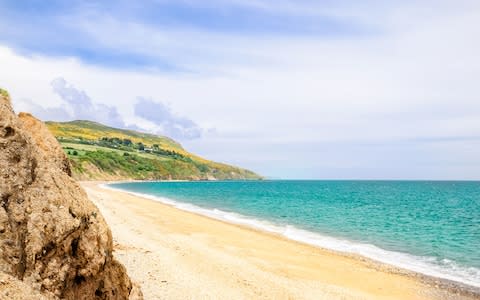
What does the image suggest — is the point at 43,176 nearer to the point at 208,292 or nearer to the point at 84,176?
the point at 208,292

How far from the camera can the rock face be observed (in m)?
6.02

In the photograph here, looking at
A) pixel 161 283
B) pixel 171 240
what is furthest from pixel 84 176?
pixel 161 283

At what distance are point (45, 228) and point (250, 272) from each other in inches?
492

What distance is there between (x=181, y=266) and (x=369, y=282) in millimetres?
8915

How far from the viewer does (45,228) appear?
632 cm

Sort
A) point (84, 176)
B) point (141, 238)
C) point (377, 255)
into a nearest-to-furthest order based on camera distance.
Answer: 1. point (141, 238)
2. point (377, 255)
3. point (84, 176)

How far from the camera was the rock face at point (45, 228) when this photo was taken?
6.02m

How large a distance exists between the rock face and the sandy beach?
18.7ft

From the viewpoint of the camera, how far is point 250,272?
17656 mm

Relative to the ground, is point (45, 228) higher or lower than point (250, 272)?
higher

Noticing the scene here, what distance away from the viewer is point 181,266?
55.5 feet

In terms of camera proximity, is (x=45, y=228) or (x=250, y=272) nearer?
(x=45, y=228)

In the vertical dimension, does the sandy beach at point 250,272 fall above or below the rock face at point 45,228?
below

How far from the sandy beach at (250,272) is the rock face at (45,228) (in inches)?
225
